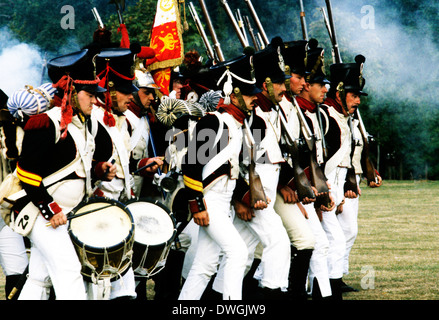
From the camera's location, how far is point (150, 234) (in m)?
5.86

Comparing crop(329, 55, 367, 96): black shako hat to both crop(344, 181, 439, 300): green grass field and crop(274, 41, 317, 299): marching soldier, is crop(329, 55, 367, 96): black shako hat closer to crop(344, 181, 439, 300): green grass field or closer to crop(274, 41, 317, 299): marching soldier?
crop(274, 41, 317, 299): marching soldier

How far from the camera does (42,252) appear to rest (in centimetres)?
519

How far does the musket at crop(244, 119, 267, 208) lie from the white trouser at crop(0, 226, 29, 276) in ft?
6.57

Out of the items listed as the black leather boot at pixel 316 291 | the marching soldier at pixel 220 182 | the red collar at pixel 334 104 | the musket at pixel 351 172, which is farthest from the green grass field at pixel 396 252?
the marching soldier at pixel 220 182

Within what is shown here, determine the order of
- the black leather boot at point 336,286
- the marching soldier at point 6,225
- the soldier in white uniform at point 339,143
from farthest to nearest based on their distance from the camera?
the soldier in white uniform at point 339,143
the black leather boot at point 336,286
the marching soldier at point 6,225

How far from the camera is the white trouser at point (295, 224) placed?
6715mm

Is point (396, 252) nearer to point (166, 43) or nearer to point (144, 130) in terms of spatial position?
point (166, 43)

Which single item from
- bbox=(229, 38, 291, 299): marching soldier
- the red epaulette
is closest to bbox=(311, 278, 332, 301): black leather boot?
bbox=(229, 38, 291, 299): marching soldier

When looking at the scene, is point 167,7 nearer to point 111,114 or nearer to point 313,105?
point 313,105

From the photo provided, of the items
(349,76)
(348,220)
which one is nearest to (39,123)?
(349,76)

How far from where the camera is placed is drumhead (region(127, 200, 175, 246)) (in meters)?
5.84

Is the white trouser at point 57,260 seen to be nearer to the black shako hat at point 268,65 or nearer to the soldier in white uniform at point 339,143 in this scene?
the black shako hat at point 268,65

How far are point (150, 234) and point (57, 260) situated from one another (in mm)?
919

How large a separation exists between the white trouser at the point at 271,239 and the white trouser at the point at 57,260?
164 cm
